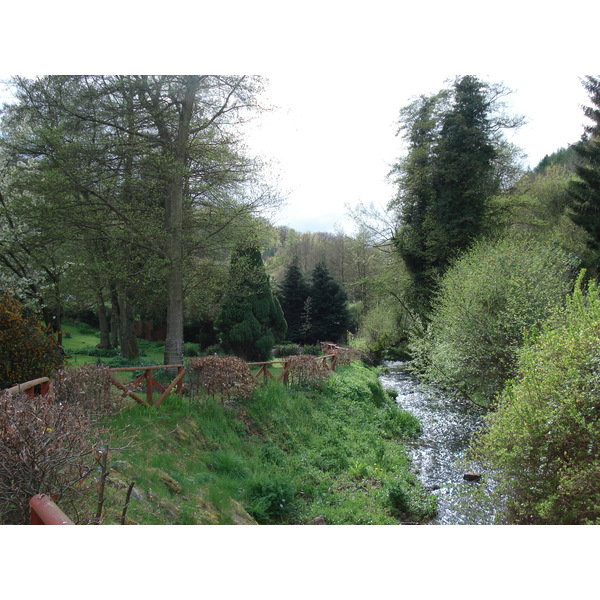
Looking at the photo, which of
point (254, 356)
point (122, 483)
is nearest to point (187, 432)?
point (122, 483)

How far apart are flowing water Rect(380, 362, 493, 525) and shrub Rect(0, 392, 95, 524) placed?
3.63 meters

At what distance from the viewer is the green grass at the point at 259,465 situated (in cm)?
332

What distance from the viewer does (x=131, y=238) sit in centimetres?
633

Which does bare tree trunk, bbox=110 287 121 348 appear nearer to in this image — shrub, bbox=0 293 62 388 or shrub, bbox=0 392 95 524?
shrub, bbox=0 293 62 388

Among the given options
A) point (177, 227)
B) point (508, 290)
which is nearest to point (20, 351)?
point (177, 227)

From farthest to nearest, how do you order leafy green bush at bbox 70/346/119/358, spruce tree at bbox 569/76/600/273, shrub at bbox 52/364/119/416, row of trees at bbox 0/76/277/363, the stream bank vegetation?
spruce tree at bbox 569/76/600/273
leafy green bush at bbox 70/346/119/358
row of trees at bbox 0/76/277/363
shrub at bbox 52/364/119/416
the stream bank vegetation

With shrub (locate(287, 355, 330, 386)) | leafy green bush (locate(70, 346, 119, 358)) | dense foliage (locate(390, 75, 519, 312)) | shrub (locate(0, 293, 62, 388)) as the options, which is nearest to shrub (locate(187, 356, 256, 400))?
shrub (locate(0, 293, 62, 388))

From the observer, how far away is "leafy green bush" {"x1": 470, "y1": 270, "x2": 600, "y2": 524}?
2.75 m

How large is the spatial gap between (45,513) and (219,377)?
3842 mm

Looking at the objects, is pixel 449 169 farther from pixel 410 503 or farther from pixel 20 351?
pixel 20 351

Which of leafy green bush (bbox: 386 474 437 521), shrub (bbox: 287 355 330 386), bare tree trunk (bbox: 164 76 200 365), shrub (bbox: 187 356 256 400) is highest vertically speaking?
bare tree trunk (bbox: 164 76 200 365)

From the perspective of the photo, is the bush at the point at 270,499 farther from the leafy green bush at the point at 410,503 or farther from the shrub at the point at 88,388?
the shrub at the point at 88,388

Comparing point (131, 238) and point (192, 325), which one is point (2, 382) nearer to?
point (131, 238)

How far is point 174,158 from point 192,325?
9.29 metres
